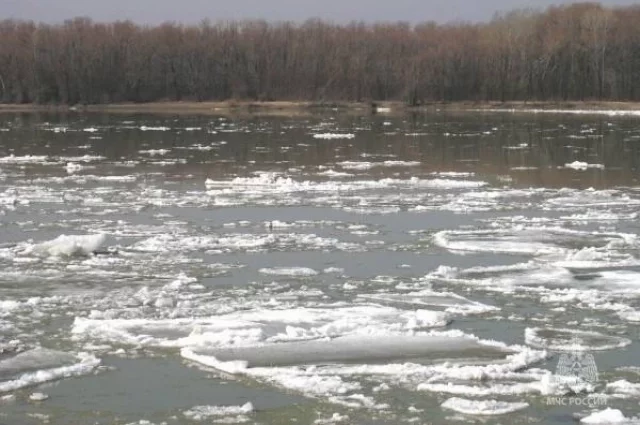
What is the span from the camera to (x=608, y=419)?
6.15m

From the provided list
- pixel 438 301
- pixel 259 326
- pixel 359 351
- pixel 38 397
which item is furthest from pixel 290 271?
pixel 38 397

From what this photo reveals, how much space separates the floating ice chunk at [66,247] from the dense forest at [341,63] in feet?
224

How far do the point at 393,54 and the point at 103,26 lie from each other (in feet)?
110

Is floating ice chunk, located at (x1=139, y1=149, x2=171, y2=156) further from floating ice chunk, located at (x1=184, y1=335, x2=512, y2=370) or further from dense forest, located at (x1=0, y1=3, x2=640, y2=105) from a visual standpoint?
dense forest, located at (x1=0, y1=3, x2=640, y2=105)

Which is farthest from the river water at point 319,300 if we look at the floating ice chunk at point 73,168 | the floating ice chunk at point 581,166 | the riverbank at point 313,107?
the riverbank at point 313,107

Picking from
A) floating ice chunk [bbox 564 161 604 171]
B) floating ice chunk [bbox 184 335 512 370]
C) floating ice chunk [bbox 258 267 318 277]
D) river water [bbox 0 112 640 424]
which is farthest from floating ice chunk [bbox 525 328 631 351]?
floating ice chunk [bbox 564 161 604 171]

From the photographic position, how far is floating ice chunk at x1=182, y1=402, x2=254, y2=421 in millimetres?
6332

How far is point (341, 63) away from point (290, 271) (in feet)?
271

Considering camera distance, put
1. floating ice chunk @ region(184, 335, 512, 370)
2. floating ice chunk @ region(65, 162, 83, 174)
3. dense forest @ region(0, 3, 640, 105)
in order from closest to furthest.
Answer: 1. floating ice chunk @ region(184, 335, 512, 370)
2. floating ice chunk @ region(65, 162, 83, 174)
3. dense forest @ region(0, 3, 640, 105)

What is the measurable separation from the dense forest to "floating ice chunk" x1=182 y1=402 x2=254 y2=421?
73.6 metres

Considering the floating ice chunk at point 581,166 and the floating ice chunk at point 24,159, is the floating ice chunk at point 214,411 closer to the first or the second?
the floating ice chunk at point 581,166

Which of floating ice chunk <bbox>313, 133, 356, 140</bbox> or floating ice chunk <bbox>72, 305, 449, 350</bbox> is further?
floating ice chunk <bbox>313, 133, 356, 140</bbox>

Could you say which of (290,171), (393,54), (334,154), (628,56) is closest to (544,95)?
(628,56)

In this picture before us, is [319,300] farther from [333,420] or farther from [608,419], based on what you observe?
[608,419]
